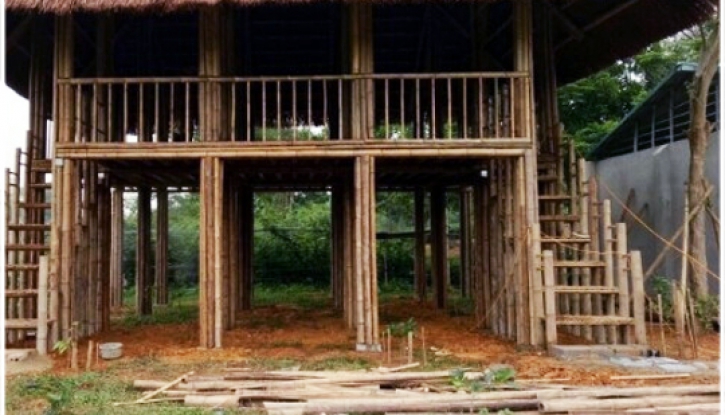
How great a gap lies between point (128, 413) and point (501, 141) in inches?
189

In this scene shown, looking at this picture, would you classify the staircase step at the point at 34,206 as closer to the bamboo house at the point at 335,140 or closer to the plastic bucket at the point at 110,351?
the bamboo house at the point at 335,140

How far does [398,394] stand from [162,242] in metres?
9.70

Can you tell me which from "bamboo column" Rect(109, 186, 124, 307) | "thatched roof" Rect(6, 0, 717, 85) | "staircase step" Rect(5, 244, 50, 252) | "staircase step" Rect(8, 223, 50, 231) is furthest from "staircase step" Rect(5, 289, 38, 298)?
"bamboo column" Rect(109, 186, 124, 307)

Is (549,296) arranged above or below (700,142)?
below

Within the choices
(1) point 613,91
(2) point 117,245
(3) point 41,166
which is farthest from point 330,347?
(1) point 613,91

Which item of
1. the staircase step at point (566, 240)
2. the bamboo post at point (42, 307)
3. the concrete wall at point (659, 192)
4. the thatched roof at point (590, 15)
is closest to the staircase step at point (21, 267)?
the bamboo post at point (42, 307)

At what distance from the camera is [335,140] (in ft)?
26.4

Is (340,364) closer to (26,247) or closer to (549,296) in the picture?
(549,296)

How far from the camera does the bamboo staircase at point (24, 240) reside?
8070 mm

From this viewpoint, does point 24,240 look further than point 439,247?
No

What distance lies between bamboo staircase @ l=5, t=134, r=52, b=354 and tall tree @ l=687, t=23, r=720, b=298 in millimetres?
8201

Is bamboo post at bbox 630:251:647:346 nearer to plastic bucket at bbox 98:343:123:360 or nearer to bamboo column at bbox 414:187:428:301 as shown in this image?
plastic bucket at bbox 98:343:123:360

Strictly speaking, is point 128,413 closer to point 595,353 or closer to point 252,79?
point 252,79

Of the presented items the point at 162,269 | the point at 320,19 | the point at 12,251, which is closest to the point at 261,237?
the point at 162,269
